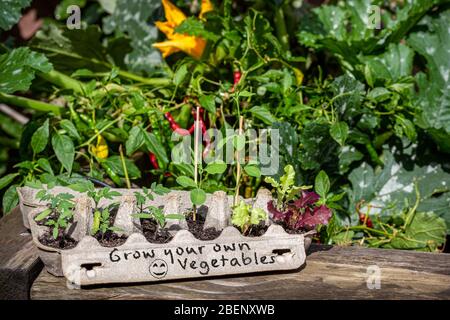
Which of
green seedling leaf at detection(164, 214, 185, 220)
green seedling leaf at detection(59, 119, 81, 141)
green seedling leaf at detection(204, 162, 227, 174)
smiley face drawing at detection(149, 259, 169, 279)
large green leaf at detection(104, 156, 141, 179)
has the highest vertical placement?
green seedling leaf at detection(59, 119, 81, 141)

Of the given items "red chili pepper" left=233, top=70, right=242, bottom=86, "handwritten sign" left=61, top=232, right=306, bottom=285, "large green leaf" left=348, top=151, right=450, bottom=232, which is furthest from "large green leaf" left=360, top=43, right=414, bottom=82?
"handwritten sign" left=61, top=232, right=306, bottom=285

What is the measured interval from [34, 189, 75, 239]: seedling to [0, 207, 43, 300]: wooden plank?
6cm

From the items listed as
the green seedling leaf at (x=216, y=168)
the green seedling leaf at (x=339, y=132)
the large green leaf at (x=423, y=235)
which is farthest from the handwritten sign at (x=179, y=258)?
the large green leaf at (x=423, y=235)

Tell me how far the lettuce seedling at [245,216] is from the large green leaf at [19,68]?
514mm

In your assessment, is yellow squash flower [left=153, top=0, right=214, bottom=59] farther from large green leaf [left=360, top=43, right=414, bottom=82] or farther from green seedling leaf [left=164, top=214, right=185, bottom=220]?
green seedling leaf [left=164, top=214, right=185, bottom=220]

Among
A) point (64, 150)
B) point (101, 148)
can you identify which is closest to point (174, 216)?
point (64, 150)

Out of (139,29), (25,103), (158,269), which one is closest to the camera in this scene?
(158,269)

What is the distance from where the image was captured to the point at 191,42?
1619mm

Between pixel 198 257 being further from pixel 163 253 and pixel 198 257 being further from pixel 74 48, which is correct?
pixel 74 48

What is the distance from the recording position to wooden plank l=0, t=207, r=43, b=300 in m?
0.99

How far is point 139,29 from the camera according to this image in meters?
1.96

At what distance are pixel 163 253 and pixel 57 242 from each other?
0.57ft
